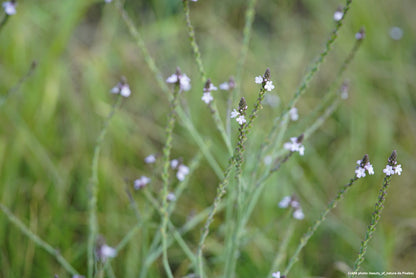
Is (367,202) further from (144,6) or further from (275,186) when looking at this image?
(144,6)

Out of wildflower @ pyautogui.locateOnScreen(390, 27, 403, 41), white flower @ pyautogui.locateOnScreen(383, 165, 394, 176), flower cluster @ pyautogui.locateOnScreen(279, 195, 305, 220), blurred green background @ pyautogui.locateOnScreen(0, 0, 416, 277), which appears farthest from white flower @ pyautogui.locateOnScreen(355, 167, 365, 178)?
wildflower @ pyautogui.locateOnScreen(390, 27, 403, 41)

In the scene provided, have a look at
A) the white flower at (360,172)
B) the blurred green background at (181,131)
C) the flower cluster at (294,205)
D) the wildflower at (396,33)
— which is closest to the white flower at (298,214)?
the flower cluster at (294,205)

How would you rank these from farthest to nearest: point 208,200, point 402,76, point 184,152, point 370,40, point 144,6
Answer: point 144,6
point 370,40
point 402,76
point 184,152
point 208,200

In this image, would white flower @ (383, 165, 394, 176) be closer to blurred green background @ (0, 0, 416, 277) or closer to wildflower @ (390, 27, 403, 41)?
blurred green background @ (0, 0, 416, 277)

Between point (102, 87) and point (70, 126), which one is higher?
point (102, 87)

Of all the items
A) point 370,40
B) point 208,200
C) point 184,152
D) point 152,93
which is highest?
point 370,40

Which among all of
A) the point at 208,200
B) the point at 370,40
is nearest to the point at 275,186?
the point at 208,200

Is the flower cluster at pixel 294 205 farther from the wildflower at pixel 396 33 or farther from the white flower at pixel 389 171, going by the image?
the wildflower at pixel 396 33
